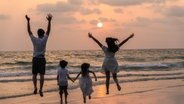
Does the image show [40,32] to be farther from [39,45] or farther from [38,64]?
[38,64]

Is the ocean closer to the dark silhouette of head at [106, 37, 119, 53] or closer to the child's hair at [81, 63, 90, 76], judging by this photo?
the child's hair at [81, 63, 90, 76]

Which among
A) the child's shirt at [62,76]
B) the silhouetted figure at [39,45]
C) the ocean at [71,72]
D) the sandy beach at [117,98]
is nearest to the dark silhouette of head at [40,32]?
the silhouetted figure at [39,45]

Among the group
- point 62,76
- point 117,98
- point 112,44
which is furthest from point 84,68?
point 117,98

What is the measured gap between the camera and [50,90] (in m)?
22.7

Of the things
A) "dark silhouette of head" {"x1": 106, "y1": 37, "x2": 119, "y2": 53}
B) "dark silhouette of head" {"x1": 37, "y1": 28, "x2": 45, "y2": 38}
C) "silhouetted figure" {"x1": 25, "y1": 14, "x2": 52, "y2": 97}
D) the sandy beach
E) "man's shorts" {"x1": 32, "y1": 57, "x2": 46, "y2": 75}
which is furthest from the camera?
the sandy beach

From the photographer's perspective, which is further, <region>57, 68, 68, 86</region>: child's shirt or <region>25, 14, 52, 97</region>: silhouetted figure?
<region>57, 68, 68, 86</region>: child's shirt

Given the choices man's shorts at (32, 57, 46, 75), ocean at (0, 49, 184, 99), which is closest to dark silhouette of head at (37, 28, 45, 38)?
man's shorts at (32, 57, 46, 75)

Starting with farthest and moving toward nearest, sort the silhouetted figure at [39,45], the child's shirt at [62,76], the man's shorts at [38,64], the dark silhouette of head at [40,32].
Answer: the child's shirt at [62,76] → the man's shorts at [38,64] → the silhouetted figure at [39,45] → the dark silhouette of head at [40,32]

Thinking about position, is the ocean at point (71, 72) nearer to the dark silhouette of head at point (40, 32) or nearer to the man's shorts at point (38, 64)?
the man's shorts at point (38, 64)

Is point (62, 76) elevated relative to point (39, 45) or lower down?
lower down

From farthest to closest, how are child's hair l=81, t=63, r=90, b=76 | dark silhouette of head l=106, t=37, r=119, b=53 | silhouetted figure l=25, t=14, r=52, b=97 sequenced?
child's hair l=81, t=63, r=90, b=76 < dark silhouette of head l=106, t=37, r=119, b=53 < silhouetted figure l=25, t=14, r=52, b=97

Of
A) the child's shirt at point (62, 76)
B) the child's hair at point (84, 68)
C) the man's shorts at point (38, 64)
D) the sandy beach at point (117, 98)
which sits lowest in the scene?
the sandy beach at point (117, 98)

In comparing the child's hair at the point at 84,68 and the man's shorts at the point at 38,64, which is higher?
the man's shorts at the point at 38,64

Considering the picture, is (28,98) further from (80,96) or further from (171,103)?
(171,103)
